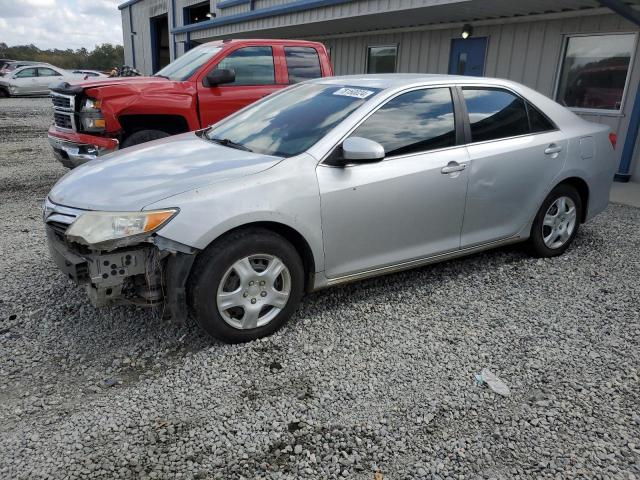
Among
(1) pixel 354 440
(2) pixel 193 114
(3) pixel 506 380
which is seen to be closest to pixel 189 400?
(1) pixel 354 440

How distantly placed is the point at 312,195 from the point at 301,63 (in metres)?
4.69

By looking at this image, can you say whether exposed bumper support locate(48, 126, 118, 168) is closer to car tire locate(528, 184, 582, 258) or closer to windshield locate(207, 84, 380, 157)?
windshield locate(207, 84, 380, 157)

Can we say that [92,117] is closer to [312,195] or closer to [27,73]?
[312,195]

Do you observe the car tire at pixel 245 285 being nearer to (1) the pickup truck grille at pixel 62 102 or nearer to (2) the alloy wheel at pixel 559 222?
(2) the alloy wheel at pixel 559 222

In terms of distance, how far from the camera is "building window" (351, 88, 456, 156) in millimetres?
3637

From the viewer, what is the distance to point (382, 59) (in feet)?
39.0

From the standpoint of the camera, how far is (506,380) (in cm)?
301

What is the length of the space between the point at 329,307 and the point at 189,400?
4.51 ft

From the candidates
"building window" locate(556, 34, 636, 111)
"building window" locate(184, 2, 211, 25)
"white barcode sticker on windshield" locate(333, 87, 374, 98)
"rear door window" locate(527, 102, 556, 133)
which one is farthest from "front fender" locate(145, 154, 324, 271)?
"building window" locate(184, 2, 211, 25)

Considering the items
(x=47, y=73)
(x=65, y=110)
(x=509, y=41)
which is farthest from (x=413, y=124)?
(x=47, y=73)

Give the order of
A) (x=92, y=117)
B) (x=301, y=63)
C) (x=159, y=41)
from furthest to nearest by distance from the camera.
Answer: (x=159, y=41), (x=301, y=63), (x=92, y=117)

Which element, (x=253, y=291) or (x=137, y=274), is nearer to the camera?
(x=137, y=274)

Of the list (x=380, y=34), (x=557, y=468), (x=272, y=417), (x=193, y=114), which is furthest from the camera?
(x=380, y=34)

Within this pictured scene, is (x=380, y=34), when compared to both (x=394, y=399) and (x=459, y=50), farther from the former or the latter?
(x=394, y=399)
